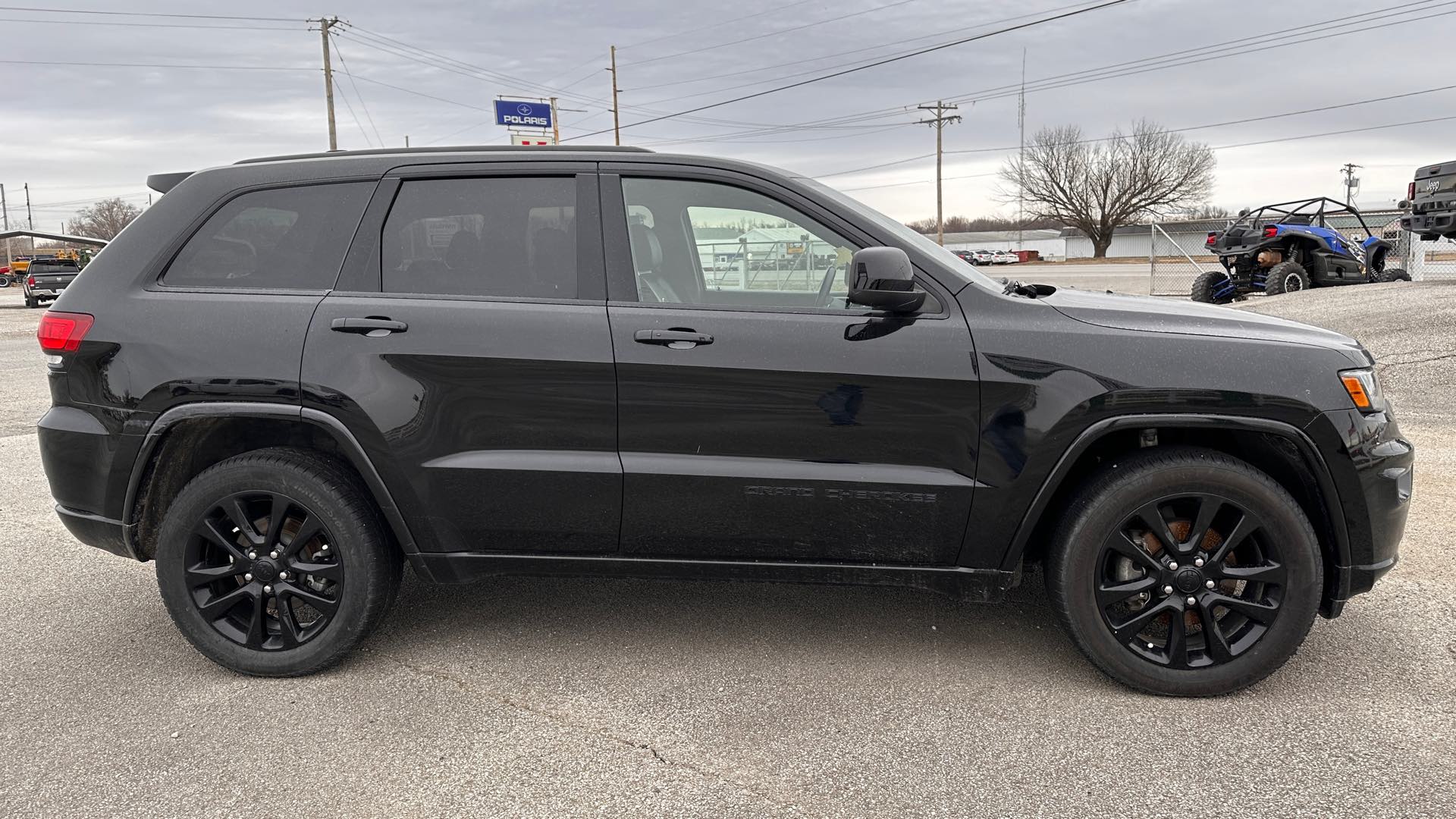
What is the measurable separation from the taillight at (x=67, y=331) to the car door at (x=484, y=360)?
837mm

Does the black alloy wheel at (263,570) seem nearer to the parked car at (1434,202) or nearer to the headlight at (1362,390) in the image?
the headlight at (1362,390)

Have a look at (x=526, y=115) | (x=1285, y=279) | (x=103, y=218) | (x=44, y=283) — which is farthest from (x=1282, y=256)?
(x=103, y=218)

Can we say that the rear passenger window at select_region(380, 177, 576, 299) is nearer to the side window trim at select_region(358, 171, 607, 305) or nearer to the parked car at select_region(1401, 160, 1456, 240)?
the side window trim at select_region(358, 171, 607, 305)

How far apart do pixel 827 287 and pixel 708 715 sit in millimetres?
1438

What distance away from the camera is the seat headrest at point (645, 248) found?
3.29 metres

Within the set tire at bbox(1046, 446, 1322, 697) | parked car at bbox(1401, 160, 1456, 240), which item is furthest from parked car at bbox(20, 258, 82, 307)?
parked car at bbox(1401, 160, 1456, 240)

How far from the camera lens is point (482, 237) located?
3.36 m

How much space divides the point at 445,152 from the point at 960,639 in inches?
102

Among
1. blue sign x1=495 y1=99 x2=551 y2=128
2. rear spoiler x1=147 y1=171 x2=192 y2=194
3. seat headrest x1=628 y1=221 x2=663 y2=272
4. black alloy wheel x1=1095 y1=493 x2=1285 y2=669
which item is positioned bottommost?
black alloy wheel x1=1095 y1=493 x2=1285 y2=669

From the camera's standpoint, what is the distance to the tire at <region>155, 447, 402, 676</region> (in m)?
3.33

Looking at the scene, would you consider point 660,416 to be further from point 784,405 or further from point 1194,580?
point 1194,580

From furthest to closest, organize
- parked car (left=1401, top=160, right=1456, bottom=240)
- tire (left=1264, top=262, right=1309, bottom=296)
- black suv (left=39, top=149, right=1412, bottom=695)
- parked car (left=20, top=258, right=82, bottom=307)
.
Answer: parked car (left=20, top=258, right=82, bottom=307) → tire (left=1264, top=262, right=1309, bottom=296) → parked car (left=1401, top=160, right=1456, bottom=240) → black suv (left=39, top=149, right=1412, bottom=695)

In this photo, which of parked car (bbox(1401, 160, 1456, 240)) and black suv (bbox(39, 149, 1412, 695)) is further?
parked car (bbox(1401, 160, 1456, 240))

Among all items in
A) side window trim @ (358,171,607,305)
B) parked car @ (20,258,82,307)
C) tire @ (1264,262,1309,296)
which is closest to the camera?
side window trim @ (358,171,607,305)
